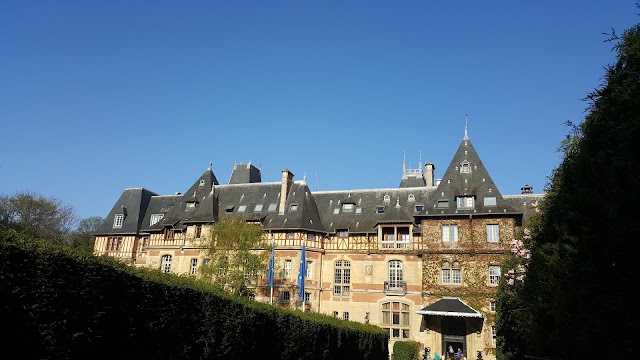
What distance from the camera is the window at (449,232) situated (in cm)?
3281

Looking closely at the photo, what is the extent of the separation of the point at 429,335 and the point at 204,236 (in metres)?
17.6

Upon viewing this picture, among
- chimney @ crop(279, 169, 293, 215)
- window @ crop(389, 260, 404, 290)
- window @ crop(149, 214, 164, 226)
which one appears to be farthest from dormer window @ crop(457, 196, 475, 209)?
window @ crop(149, 214, 164, 226)

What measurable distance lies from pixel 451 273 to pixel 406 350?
5.95 m

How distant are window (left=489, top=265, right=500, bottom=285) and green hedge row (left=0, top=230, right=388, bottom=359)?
1865 centimetres

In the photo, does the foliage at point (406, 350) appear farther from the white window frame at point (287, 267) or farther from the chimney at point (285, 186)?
the chimney at point (285, 186)

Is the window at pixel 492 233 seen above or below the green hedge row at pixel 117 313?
above

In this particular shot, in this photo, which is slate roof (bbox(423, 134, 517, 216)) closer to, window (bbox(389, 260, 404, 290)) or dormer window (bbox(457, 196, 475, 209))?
dormer window (bbox(457, 196, 475, 209))

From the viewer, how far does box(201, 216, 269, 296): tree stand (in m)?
30.4

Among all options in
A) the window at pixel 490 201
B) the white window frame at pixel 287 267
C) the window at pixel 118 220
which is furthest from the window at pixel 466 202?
the window at pixel 118 220

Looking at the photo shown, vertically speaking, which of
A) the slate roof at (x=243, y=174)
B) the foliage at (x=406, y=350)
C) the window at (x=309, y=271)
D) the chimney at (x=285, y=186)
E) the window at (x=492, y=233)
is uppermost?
the slate roof at (x=243, y=174)

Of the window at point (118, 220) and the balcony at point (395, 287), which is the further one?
the window at point (118, 220)

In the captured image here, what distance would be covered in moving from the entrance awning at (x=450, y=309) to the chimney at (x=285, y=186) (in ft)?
42.4

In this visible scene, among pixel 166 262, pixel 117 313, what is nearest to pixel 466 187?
pixel 166 262

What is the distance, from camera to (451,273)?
3238cm
